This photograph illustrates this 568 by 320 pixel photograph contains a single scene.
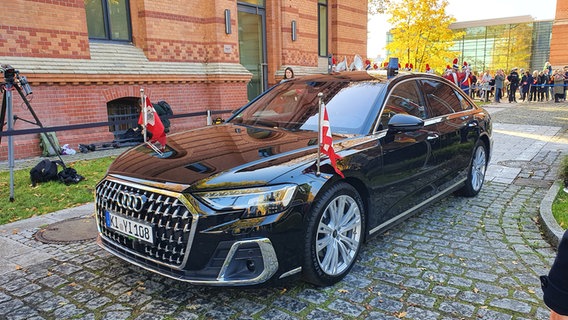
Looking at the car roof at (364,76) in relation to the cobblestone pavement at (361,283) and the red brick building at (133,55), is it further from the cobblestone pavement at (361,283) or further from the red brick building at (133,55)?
the red brick building at (133,55)

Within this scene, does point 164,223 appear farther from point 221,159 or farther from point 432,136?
point 432,136

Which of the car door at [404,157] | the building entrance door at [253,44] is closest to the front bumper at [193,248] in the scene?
the car door at [404,157]

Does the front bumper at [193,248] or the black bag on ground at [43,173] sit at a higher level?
the front bumper at [193,248]

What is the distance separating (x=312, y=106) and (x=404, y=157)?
3.44 ft

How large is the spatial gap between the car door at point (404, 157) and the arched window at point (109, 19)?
8575 mm

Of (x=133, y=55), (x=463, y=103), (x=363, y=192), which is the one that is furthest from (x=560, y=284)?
(x=133, y=55)

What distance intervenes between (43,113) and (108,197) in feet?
22.4

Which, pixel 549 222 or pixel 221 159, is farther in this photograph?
pixel 549 222

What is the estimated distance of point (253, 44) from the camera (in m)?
14.8

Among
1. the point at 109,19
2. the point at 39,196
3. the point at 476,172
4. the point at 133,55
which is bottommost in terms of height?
the point at 39,196

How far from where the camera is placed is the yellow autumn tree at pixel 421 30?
2473 centimetres

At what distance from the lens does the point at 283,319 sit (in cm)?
293

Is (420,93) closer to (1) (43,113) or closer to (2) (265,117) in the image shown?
(2) (265,117)

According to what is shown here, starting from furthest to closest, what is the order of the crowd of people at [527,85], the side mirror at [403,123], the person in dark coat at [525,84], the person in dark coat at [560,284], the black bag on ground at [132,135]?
the person in dark coat at [525,84]
the crowd of people at [527,85]
the black bag on ground at [132,135]
the side mirror at [403,123]
the person in dark coat at [560,284]
